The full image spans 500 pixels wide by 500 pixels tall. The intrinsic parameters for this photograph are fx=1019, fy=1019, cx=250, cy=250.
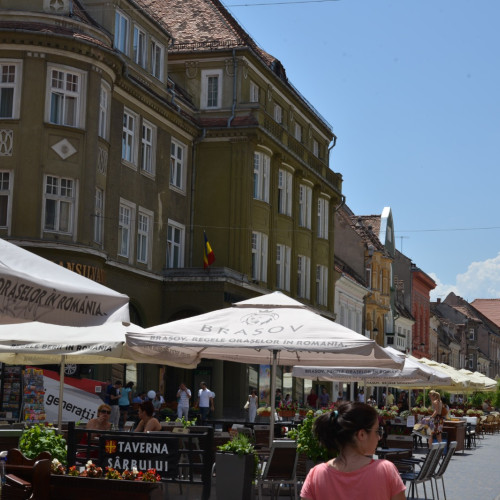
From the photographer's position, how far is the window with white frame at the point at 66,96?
30.2 meters

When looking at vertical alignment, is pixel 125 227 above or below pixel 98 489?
above

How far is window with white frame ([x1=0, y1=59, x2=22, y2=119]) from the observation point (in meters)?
30.0

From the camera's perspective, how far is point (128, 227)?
35.2 meters

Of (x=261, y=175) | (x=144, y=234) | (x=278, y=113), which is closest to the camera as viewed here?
(x=144, y=234)

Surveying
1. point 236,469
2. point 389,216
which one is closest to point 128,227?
point 236,469

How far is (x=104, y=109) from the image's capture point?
106 ft

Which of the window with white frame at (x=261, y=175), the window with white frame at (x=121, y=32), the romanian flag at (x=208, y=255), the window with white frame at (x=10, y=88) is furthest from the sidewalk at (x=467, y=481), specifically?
the window with white frame at (x=121, y=32)

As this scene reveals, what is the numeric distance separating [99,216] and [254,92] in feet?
44.1

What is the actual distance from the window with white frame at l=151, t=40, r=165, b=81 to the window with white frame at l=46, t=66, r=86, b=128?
23.1 ft

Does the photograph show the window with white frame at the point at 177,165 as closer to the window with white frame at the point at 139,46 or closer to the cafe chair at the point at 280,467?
the window with white frame at the point at 139,46

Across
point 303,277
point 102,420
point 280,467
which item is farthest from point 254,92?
point 280,467

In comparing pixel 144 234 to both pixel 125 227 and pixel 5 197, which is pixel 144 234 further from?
pixel 5 197

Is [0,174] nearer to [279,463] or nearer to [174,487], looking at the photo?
[174,487]

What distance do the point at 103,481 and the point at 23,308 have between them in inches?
69.4
